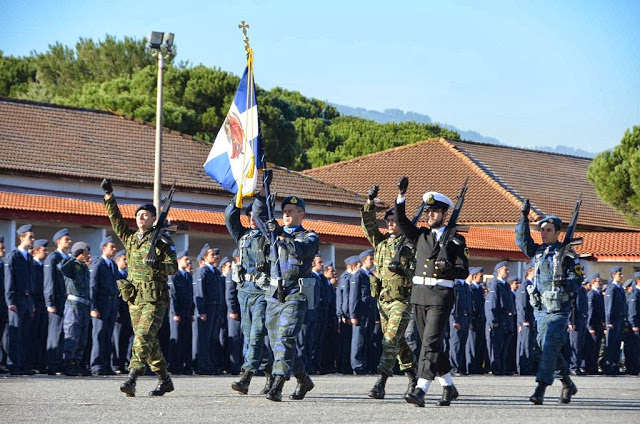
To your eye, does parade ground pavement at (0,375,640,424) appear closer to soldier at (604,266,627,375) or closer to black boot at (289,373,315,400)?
black boot at (289,373,315,400)

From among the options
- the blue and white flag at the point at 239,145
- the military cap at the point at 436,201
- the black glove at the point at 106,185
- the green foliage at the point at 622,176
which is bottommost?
the military cap at the point at 436,201

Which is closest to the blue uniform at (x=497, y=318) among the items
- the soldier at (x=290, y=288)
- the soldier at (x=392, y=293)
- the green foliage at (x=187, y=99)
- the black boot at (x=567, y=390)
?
the black boot at (x=567, y=390)

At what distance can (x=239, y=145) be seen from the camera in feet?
53.1

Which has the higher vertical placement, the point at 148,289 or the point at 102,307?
the point at 148,289

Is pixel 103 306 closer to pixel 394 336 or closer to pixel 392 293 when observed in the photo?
pixel 392 293

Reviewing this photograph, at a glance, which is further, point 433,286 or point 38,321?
point 38,321

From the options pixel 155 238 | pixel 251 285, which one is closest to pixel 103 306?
pixel 251 285

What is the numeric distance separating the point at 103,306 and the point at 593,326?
35.5 feet

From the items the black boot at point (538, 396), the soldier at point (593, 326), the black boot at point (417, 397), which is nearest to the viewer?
the black boot at point (417, 397)

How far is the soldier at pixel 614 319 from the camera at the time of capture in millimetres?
24609

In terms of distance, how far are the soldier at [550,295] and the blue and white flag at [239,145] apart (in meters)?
3.67

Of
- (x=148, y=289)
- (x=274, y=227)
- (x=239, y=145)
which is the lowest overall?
(x=148, y=289)

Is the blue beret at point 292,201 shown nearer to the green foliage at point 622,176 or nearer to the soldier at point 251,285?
the soldier at point 251,285

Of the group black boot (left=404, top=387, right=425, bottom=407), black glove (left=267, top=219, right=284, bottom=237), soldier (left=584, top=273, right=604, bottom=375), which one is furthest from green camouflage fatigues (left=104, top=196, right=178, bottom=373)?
soldier (left=584, top=273, right=604, bottom=375)
